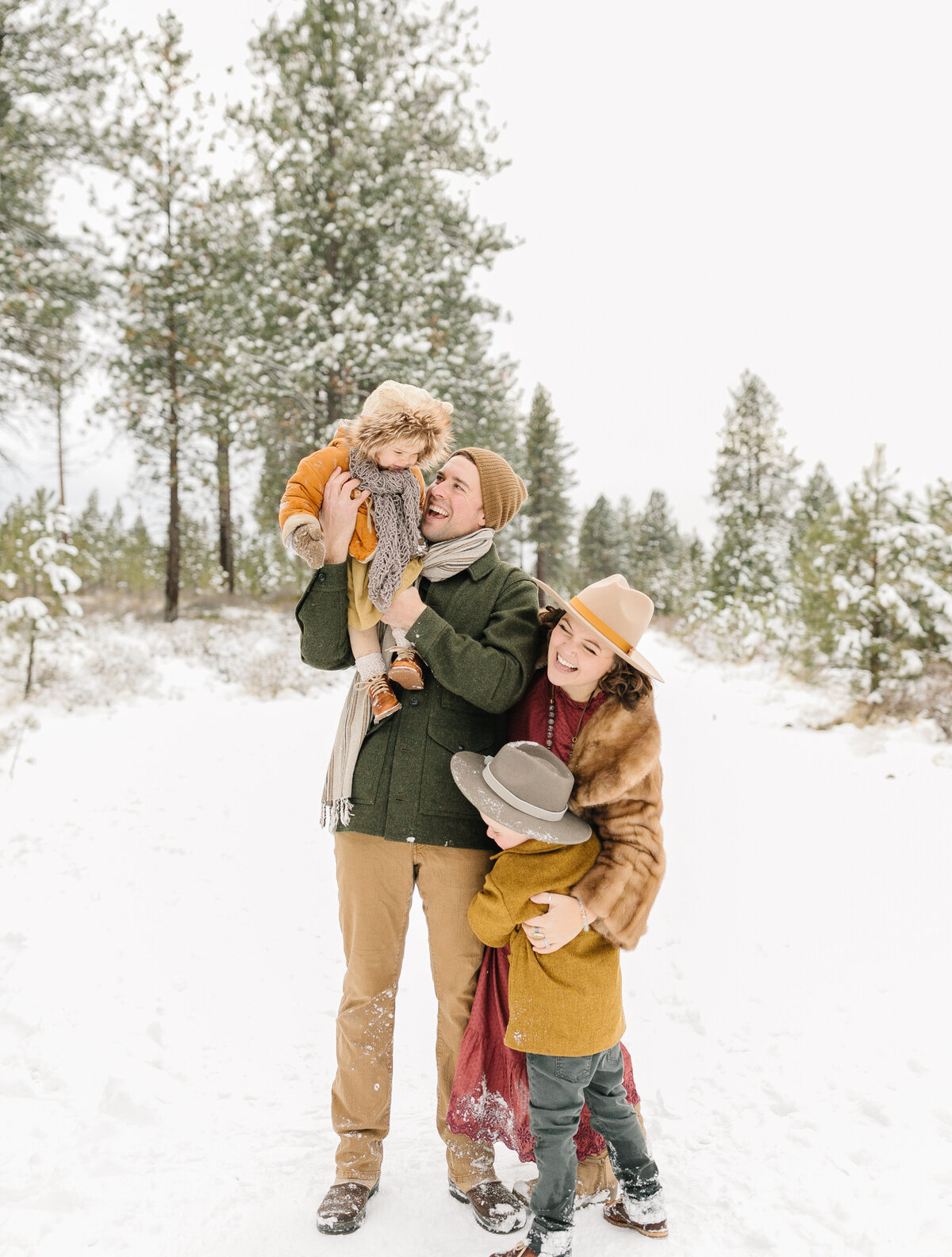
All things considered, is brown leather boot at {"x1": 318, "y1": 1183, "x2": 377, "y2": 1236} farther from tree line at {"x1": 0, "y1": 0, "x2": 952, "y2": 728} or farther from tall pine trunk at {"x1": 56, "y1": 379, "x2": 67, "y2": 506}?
tall pine trunk at {"x1": 56, "y1": 379, "x2": 67, "y2": 506}

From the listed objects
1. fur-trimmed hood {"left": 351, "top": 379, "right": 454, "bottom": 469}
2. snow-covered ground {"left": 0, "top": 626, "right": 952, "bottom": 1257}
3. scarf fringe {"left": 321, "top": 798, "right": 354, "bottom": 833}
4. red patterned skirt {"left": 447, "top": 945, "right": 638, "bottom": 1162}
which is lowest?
snow-covered ground {"left": 0, "top": 626, "right": 952, "bottom": 1257}

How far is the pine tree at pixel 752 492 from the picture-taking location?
2588 cm

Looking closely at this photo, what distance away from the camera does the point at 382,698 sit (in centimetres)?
262

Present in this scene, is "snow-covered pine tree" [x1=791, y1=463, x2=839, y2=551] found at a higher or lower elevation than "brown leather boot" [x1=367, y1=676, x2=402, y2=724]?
higher

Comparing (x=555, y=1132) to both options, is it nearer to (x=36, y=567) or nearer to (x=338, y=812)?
(x=338, y=812)

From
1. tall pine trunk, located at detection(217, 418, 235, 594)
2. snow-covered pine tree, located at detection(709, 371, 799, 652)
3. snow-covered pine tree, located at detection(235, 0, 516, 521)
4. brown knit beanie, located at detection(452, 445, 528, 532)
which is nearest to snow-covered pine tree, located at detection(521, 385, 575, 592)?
snow-covered pine tree, located at detection(709, 371, 799, 652)

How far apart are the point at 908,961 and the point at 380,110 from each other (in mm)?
12982

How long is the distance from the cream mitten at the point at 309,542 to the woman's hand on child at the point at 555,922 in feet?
4.19

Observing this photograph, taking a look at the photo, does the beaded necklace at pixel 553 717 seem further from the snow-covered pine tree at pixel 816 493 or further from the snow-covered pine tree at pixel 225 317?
the snow-covered pine tree at pixel 816 493

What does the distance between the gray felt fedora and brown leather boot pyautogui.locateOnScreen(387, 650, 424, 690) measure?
0.41 metres

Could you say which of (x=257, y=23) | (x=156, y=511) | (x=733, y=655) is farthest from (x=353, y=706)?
(x=156, y=511)

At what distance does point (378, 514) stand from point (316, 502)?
21 centimetres

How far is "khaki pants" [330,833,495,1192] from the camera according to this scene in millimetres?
2682

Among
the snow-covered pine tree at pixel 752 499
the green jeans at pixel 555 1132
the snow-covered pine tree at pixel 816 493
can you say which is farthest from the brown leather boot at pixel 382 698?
the snow-covered pine tree at pixel 816 493
